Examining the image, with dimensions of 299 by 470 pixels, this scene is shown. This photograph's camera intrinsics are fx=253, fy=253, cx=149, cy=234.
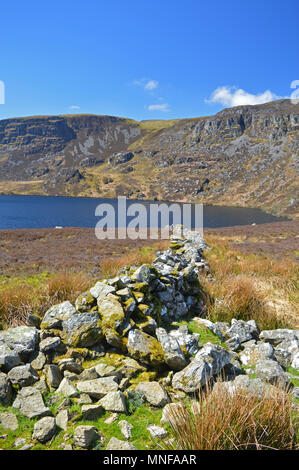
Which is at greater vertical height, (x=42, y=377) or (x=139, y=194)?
(x=139, y=194)

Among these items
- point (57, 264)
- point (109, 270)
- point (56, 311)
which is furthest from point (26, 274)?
point (56, 311)

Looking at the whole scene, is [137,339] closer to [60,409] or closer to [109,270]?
[60,409]

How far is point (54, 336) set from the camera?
4680 mm

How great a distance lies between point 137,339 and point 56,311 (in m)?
1.81

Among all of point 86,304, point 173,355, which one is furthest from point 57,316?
point 173,355

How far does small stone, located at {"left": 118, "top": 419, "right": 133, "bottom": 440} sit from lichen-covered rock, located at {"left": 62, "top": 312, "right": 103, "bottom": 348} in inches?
66.4

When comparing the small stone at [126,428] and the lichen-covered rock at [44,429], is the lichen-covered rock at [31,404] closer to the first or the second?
the lichen-covered rock at [44,429]

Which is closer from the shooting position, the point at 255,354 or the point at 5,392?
the point at 5,392

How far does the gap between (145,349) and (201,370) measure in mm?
1063

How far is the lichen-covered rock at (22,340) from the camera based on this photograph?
4.20m

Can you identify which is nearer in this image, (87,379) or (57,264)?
(87,379)

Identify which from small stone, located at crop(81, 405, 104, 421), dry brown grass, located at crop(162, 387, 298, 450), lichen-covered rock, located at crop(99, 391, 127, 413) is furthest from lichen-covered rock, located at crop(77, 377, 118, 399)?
dry brown grass, located at crop(162, 387, 298, 450)

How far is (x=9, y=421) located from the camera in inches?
122

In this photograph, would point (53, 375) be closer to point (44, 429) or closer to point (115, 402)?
point (44, 429)
